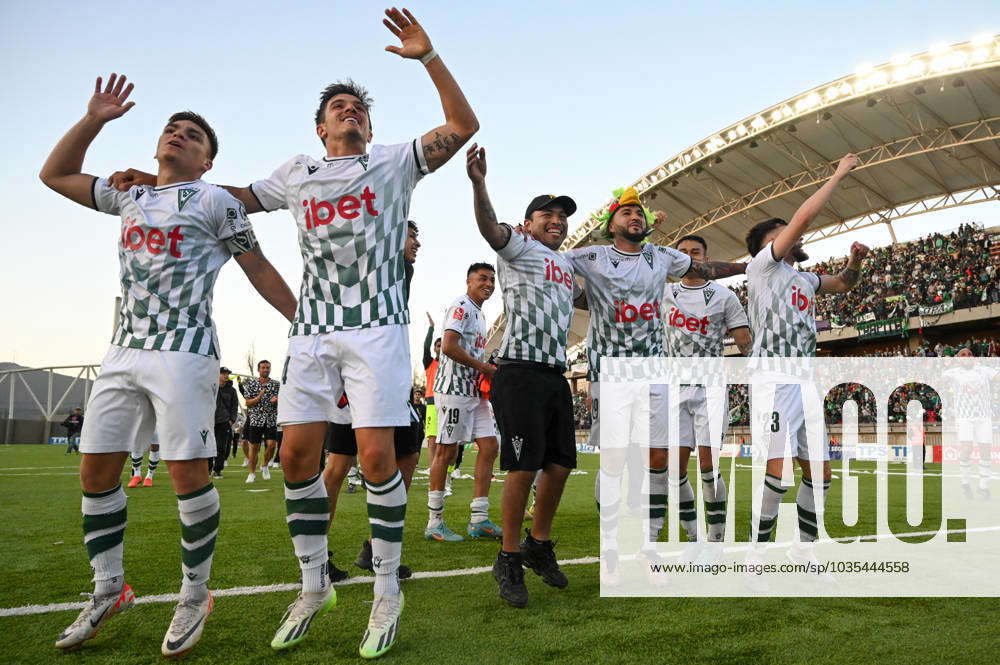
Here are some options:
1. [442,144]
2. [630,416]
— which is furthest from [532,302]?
[442,144]

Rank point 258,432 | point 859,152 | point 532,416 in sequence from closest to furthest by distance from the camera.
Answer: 1. point 532,416
2. point 258,432
3. point 859,152

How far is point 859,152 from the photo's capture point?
86.5ft

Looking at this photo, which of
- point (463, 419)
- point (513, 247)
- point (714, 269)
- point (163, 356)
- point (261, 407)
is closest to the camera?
point (163, 356)

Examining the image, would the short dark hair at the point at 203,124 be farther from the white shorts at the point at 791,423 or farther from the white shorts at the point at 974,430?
the white shorts at the point at 974,430

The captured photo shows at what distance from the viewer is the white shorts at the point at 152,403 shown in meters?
2.82

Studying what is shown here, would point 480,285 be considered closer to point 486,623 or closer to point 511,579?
point 511,579

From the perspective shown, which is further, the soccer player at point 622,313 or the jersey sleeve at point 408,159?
the soccer player at point 622,313

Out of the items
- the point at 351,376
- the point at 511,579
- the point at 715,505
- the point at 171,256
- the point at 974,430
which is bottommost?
the point at 511,579

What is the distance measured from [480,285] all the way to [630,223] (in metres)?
2.56

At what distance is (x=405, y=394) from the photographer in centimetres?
298

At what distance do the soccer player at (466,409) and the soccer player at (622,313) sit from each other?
1.61 metres

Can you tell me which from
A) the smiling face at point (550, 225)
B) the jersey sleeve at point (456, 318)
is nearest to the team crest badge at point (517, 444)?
the smiling face at point (550, 225)

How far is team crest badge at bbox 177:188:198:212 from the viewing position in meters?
3.08

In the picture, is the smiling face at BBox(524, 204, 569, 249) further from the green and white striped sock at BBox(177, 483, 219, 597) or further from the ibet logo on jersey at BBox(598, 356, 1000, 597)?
the green and white striped sock at BBox(177, 483, 219, 597)
